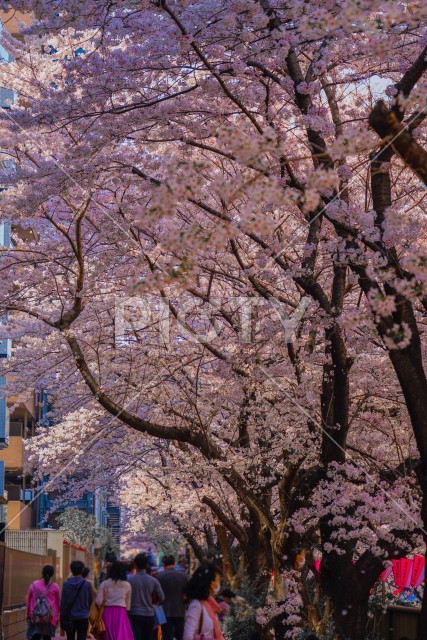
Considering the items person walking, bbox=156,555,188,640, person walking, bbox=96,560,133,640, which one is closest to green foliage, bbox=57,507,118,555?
person walking, bbox=156,555,188,640

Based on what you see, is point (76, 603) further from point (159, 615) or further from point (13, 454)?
point (13, 454)

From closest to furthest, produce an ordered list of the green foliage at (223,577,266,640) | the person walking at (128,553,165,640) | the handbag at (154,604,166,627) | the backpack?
the person walking at (128,553,165,640), the backpack, the handbag at (154,604,166,627), the green foliage at (223,577,266,640)

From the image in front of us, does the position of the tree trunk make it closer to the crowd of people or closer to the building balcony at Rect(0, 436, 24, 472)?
the crowd of people

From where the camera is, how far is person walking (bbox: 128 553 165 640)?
1231 cm

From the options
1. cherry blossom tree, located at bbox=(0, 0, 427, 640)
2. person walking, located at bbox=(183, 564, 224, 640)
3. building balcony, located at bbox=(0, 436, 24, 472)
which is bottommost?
person walking, located at bbox=(183, 564, 224, 640)

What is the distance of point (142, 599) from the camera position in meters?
12.3

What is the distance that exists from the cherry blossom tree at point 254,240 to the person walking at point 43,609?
237 centimetres

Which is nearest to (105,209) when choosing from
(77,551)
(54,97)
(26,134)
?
(26,134)

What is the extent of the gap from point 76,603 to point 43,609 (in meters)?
0.43

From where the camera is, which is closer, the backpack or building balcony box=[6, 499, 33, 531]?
the backpack

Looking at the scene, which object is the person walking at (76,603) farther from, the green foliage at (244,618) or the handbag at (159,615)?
the green foliage at (244,618)

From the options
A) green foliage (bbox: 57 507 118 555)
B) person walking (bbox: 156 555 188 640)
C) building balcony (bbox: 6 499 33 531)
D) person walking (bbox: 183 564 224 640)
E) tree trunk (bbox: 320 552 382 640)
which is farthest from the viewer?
green foliage (bbox: 57 507 118 555)

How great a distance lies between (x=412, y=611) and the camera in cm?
2027

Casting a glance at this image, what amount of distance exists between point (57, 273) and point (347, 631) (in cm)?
667
